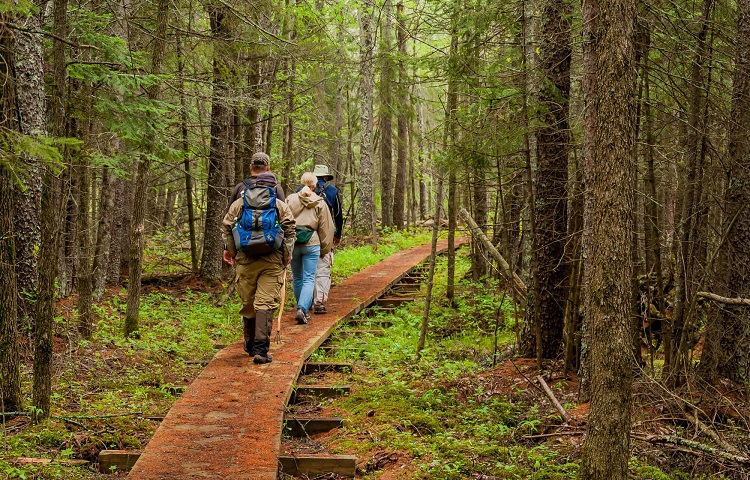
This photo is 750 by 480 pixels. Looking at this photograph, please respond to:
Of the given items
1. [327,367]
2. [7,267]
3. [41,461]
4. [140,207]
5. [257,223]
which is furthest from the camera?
[140,207]

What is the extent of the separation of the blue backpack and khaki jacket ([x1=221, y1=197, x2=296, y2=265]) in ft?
0.48

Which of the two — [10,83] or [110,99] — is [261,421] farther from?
[110,99]

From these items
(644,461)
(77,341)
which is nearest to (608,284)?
(644,461)

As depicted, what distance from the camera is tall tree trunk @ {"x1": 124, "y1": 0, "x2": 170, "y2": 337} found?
9.20 meters

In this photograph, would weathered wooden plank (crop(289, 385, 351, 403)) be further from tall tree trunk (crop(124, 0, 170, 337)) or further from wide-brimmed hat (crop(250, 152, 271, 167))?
tall tree trunk (crop(124, 0, 170, 337))

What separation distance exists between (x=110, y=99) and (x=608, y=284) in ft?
24.7

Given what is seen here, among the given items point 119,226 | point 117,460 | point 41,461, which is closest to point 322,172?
point 117,460

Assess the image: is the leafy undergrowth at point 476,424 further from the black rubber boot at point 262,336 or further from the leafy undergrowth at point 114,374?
the leafy undergrowth at point 114,374

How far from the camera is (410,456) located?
581 cm

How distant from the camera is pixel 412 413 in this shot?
689cm

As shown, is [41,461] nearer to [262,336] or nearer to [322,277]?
[262,336]

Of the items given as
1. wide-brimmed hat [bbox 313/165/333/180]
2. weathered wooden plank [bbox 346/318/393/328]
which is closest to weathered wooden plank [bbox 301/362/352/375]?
weathered wooden plank [bbox 346/318/393/328]

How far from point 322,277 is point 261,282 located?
3.13 m

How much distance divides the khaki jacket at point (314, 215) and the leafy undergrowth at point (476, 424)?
1713mm
